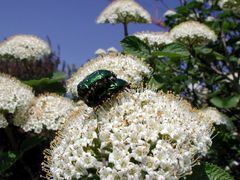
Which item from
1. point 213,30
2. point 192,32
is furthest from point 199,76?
point 192,32

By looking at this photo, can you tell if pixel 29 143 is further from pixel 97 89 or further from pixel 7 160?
pixel 97 89

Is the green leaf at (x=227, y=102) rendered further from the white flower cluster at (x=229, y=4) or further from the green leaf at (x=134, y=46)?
the green leaf at (x=134, y=46)

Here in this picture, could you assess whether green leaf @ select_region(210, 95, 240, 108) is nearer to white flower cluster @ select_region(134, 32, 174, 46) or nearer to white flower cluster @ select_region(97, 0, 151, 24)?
white flower cluster @ select_region(134, 32, 174, 46)

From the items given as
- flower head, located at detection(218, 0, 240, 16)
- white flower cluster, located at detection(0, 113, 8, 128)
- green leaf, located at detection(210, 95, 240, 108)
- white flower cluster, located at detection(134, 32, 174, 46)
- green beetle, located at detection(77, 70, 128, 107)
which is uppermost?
flower head, located at detection(218, 0, 240, 16)

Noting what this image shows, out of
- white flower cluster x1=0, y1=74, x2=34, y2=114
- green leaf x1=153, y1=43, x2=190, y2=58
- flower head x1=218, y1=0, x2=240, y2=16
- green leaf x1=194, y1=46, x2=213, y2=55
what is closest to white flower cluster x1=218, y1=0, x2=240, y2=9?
flower head x1=218, y1=0, x2=240, y2=16

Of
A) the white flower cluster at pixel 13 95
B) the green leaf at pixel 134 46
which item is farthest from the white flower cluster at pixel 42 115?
the green leaf at pixel 134 46
